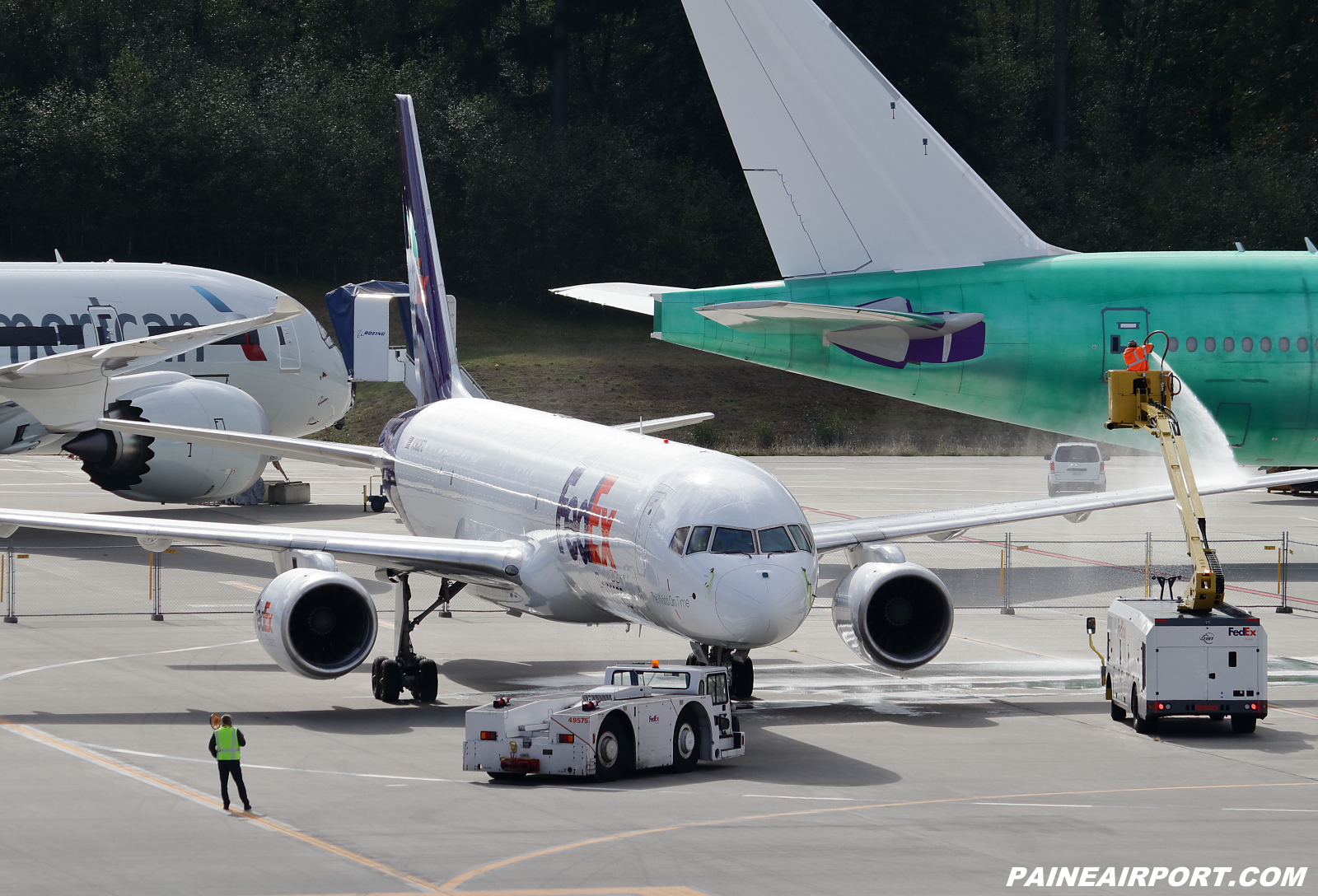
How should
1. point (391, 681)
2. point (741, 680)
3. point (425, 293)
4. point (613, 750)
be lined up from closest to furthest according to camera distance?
point (613, 750) < point (391, 681) < point (741, 680) < point (425, 293)

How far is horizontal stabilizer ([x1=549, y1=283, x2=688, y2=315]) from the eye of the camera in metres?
43.5

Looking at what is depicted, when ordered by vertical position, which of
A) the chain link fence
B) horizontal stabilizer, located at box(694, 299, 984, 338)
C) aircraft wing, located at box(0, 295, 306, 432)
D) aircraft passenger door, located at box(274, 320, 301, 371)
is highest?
Result: aircraft passenger door, located at box(274, 320, 301, 371)

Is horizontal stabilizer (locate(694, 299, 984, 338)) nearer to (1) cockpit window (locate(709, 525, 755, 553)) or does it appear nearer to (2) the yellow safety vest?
(1) cockpit window (locate(709, 525, 755, 553))

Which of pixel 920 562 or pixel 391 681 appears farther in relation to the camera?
pixel 920 562

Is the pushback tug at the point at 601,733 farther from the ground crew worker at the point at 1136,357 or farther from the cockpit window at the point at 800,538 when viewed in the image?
the ground crew worker at the point at 1136,357

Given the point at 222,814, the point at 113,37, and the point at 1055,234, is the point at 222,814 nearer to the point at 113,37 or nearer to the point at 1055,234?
the point at 1055,234

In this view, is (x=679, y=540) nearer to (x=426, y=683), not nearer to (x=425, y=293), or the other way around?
(x=426, y=683)

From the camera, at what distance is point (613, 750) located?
2228 cm

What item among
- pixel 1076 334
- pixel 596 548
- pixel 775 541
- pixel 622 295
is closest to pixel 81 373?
pixel 622 295

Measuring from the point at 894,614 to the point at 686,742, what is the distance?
194 inches

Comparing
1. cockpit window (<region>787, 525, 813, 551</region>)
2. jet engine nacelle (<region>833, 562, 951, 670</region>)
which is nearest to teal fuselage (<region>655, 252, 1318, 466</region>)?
jet engine nacelle (<region>833, 562, 951, 670</region>)

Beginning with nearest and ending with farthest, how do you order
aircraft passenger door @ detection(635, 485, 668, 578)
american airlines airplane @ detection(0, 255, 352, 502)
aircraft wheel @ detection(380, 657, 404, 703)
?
aircraft passenger door @ detection(635, 485, 668, 578) → aircraft wheel @ detection(380, 657, 404, 703) → american airlines airplane @ detection(0, 255, 352, 502)

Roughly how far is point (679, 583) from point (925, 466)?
53.0m

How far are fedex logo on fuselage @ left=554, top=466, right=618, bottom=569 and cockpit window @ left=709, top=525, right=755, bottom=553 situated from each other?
2.22 m
